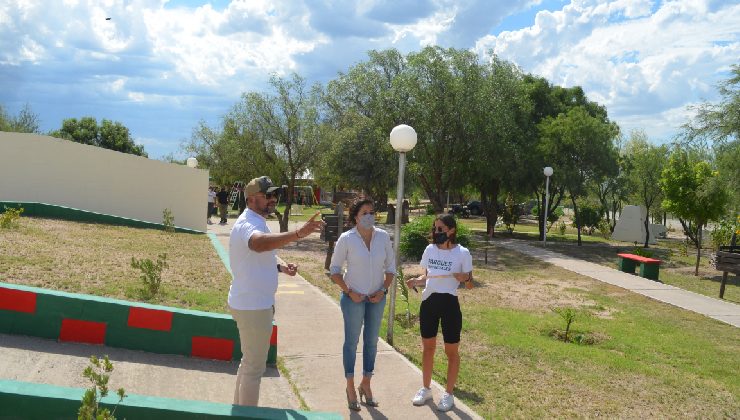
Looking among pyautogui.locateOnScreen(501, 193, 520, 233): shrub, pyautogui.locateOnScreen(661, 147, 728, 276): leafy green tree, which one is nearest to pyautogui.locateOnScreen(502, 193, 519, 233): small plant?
pyautogui.locateOnScreen(501, 193, 520, 233): shrub

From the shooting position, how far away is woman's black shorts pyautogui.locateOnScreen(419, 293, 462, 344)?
4406mm

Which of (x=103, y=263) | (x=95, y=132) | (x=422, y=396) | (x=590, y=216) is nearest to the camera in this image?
(x=422, y=396)

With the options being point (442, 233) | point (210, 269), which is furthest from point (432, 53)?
point (442, 233)

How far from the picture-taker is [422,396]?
4.39m

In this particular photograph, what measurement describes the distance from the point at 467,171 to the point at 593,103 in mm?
9074

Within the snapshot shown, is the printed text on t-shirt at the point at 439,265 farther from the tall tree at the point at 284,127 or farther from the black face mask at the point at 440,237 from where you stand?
the tall tree at the point at 284,127

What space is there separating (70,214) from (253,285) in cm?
1260

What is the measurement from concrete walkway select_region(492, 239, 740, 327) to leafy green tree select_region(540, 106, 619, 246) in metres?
4.81

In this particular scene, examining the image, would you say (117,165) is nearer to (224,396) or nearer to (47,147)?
(47,147)

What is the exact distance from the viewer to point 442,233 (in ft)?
14.7

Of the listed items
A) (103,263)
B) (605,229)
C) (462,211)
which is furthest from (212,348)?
(462,211)

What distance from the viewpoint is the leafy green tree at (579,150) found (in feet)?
69.4

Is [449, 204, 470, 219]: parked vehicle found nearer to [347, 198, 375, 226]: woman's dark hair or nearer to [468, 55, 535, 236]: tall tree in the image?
[468, 55, 535, 236]: tall tree

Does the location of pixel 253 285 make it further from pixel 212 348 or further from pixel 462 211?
pixel 462 211
